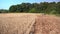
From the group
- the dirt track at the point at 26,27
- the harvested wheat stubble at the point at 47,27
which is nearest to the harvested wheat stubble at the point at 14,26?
the dirt track at the point at 26,27

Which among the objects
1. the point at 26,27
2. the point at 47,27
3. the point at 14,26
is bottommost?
the point at 47,27

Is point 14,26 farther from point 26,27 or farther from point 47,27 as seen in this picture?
point 47,27

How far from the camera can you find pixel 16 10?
71.1m

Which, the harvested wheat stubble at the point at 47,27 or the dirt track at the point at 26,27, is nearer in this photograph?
the dirt track at the point at 26,27

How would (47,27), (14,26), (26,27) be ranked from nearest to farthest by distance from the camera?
(14,26) → (26,27) → (47,27)

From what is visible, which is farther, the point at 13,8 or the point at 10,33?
the point at 13,8

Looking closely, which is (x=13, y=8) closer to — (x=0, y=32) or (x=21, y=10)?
(x=21, y=10)

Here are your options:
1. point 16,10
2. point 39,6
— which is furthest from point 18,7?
point 39,6

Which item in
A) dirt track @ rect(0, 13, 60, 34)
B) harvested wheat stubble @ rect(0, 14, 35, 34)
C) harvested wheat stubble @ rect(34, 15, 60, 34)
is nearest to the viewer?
harvested wheat stubble @ rect(0, 14, 35, 34)

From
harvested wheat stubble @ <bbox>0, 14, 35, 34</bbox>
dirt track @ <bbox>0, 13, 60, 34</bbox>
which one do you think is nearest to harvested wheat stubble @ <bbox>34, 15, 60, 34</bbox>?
dirt track @ <bbox>0, 13, 60, 34</bbox>

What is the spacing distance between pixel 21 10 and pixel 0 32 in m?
60.2

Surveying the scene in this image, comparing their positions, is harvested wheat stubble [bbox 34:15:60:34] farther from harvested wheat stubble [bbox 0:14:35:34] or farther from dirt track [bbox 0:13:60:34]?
harvested wheat stubble [bbox 0:14:35:34]

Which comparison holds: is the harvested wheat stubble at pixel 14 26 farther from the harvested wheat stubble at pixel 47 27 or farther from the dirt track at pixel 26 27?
the harvested wheat stubble at pixel 47 27

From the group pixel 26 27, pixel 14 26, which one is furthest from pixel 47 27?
pixel 14 26
